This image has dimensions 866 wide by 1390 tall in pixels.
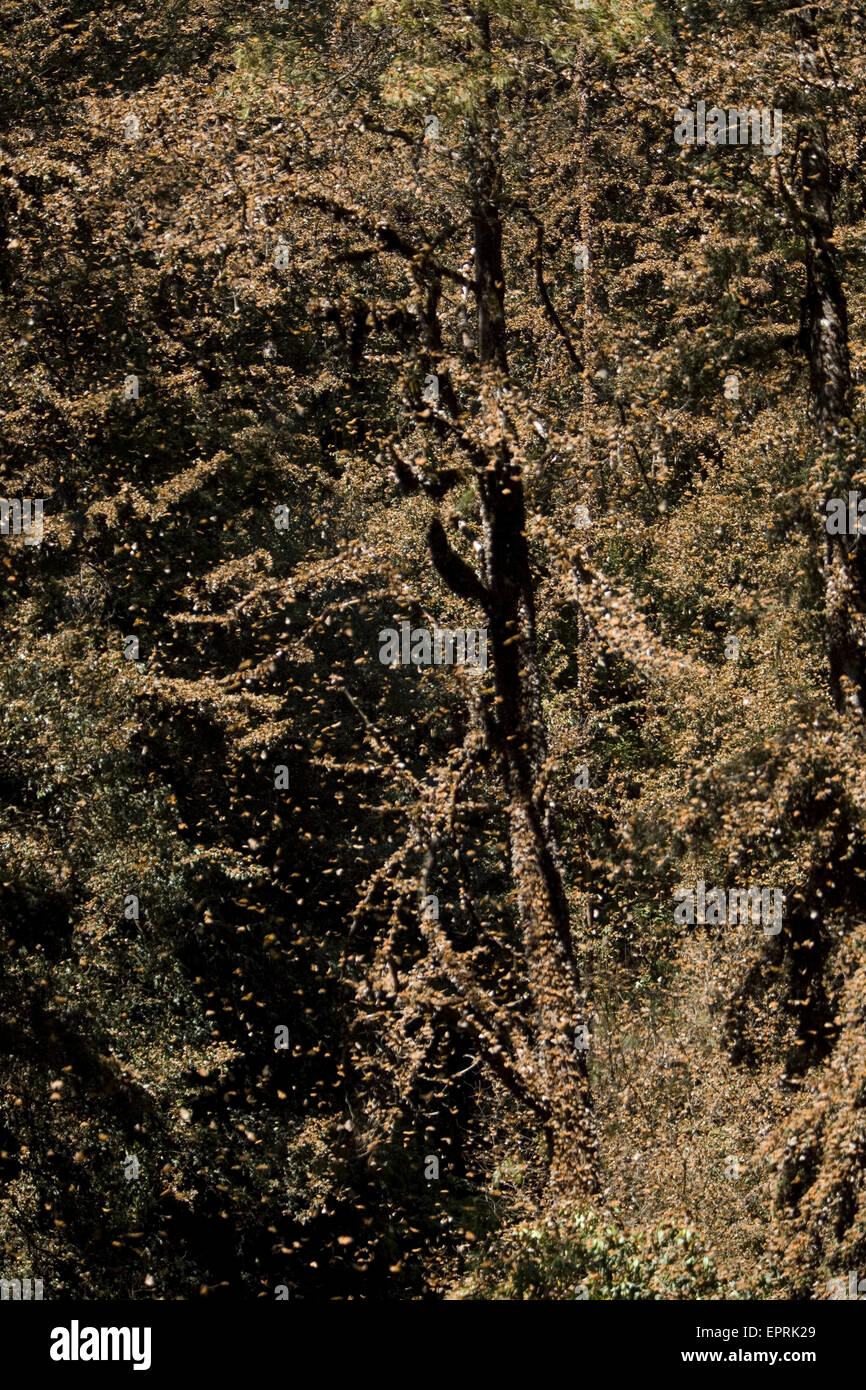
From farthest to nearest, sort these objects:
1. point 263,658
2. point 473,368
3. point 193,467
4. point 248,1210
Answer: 1. point 193,467
2. point 263,658
3. point 248,1210
4. point 473,368

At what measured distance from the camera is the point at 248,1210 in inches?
511

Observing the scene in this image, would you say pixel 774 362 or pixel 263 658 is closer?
pixel 774 362

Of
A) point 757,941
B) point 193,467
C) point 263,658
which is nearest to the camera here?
point 757,941

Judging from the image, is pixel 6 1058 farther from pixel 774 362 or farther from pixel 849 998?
pixel 774 362

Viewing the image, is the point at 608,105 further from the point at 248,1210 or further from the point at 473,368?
the point at 248,1210

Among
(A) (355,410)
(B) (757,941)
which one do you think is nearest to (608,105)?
(A) (355,410)

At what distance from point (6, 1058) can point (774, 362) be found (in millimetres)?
9671

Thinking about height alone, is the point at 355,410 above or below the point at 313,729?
above

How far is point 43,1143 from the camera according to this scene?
1142 centimetres

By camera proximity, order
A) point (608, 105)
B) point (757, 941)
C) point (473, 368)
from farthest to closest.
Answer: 1. point (608, 105)
2. point (757, 941)
3. point (473, 368)

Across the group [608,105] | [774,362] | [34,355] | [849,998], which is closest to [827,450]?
[774,362]

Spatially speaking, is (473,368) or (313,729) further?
(313,729)

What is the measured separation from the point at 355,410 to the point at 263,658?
27.9 ft

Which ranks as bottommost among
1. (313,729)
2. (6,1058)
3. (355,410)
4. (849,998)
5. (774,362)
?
(6,1058)
